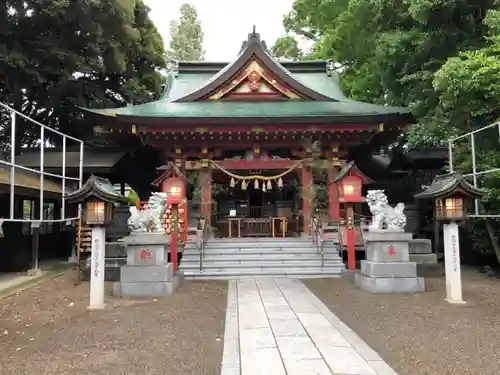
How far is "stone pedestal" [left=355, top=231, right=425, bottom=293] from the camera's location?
8633mm

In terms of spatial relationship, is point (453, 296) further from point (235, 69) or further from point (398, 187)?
point (235, 69)

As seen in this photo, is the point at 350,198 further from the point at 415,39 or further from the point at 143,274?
the point at 143,274

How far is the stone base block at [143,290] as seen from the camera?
8.40 meters

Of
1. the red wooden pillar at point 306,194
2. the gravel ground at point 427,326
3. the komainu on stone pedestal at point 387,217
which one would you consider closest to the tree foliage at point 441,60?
the komainu on stone pedestal at point 387,217

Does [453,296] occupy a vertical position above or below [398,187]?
below

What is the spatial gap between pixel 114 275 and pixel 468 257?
1108 cm

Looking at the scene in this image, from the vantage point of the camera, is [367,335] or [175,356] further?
[367,335]

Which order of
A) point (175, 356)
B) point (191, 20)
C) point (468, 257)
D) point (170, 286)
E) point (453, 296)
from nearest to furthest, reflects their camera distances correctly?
Result: point (175, 356) < point (453, 296) < point (170, 286) < point (468, 257) < point (191, 20)

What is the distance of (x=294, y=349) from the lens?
4.95m

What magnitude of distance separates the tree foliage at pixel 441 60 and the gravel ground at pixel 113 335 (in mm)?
7137

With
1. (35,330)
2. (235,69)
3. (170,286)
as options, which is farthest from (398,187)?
(35,330)

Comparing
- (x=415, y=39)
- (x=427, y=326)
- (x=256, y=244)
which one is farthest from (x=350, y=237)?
(x=415, y=39)

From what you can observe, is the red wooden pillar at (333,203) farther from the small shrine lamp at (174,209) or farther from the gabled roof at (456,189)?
the gabled roof at (456,189)

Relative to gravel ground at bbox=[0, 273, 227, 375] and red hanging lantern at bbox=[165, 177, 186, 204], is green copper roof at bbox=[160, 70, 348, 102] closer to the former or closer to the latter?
red hanging lantern at bbox=[165, 177, 186, 204]
